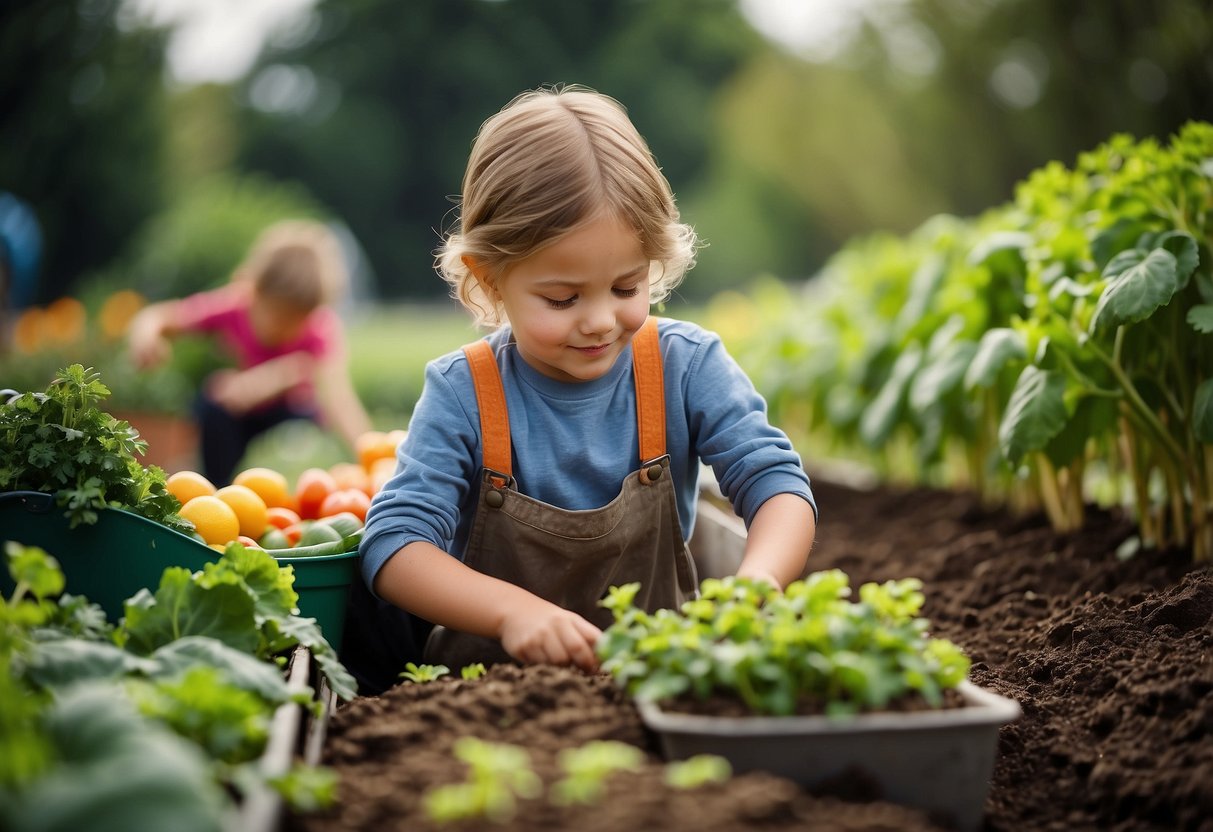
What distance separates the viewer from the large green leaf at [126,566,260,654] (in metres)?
1.85

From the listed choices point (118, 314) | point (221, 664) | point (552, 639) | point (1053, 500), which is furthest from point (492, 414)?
point (118, 314)

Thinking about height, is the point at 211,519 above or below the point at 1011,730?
above

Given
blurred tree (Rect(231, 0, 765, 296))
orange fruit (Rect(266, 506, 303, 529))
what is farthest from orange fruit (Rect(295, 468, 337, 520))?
blurred tree (Rect(231, 0, 765, 296))

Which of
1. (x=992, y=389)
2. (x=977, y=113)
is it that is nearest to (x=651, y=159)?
→ (x=992, y=389)

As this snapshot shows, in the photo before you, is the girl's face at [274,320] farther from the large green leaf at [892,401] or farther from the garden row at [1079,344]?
the large green leaf at [892,401]

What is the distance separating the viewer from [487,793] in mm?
1296

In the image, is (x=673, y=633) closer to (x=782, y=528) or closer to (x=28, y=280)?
(x=782, y=528)

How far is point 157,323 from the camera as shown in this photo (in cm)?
560

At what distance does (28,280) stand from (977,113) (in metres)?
15.5

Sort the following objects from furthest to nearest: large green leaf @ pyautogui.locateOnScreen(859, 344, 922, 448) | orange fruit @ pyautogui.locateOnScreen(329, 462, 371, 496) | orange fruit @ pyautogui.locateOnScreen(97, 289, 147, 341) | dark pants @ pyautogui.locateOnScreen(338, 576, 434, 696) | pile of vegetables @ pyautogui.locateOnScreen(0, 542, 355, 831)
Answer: orange fruit @ pyautogui.locateOnScreen(97, 289, 147, 341), large green leaf @ pyautogui.locateOnScreen(859, 344, 922, 448), orange fruit @ pyautogui.locateOnScreen(329, 462, 371, 496), dark pants @ pyautogui.locateOnScreen(338, 576, 434, 696), pile of vegetables @ pyautogui.locateOnScreen(0, 542, 355, 831)

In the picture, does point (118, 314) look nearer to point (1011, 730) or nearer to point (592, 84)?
point (1011, 730)

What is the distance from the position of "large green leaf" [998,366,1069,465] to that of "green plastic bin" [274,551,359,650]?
168 cm

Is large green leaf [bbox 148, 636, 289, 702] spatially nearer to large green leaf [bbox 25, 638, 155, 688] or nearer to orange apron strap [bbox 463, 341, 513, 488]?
large green leaf [bbox 25, 638, 155, 688]

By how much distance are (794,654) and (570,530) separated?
3.01 feet
